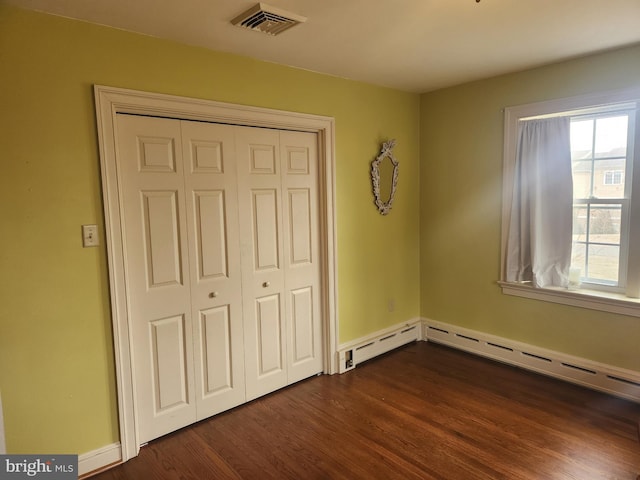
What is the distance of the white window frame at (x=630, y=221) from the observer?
2.69m

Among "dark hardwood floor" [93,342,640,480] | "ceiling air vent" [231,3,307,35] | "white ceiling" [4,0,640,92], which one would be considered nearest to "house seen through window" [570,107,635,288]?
"white ceiling" [4,0,640,92]

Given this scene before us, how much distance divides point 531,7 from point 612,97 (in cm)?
116

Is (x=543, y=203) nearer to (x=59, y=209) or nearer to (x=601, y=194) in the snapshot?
(x=601, y=194)

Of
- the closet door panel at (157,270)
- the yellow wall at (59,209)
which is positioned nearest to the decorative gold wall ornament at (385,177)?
the yellow wall at (59,209)

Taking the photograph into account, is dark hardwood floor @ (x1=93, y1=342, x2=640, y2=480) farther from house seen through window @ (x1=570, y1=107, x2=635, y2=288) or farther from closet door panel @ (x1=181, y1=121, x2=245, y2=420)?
house seen through window @ (x1=570, y1=107, x2=635, y2=288)

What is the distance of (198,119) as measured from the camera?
97.4 inches

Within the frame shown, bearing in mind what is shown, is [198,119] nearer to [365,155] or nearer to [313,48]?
[313,48]

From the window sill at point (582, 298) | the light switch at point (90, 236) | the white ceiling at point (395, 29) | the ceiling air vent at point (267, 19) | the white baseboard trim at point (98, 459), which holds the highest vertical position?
the white ceiling at point (395, 29)

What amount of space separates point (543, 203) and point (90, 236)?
3057 mm

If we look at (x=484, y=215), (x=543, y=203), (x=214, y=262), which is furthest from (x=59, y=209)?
(x=543, y=203)

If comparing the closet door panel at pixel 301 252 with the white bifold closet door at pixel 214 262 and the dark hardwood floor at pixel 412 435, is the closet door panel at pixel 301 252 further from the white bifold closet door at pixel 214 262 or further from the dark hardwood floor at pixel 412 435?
the dark hardwood floor at pixel 412 435

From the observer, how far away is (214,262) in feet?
8.64

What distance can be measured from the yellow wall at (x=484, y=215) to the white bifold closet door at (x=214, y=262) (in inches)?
51.1

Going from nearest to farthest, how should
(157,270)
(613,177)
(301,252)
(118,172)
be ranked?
(118,172)
(157,270)
(613,177)
(301,252)
